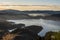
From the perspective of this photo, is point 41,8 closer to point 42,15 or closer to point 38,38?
point 42,15

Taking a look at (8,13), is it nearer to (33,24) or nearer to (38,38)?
(33,24)

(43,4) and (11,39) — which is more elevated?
(43,4)

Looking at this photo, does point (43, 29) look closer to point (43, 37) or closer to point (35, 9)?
point (43, 37)

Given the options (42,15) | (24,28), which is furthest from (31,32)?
(42,15)

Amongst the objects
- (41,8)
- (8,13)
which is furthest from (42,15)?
(8,13)

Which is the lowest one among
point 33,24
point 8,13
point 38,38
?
point 38,38

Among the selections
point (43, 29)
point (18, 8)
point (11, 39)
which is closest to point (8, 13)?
point (18, 8)

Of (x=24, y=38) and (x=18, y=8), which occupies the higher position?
(x=18, y=8)
